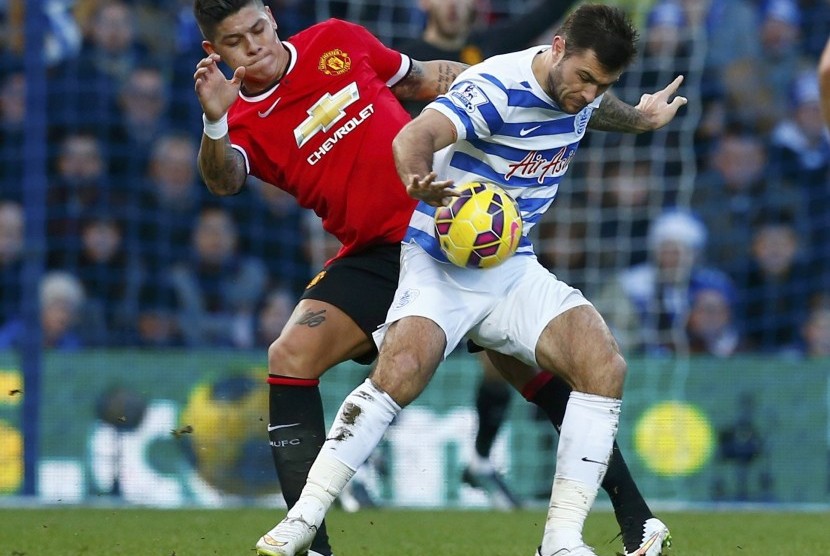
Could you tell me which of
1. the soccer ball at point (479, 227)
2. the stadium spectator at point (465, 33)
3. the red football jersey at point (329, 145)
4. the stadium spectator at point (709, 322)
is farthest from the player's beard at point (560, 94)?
the stadium spectator at point (709, 322)

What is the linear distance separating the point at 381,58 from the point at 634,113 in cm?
96

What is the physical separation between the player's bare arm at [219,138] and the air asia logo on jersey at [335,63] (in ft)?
1.32

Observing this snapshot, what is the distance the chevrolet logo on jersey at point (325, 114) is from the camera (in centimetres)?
505

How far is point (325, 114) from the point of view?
16.6 ft

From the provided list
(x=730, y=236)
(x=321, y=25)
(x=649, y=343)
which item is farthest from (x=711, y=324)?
(x=321, y=25)

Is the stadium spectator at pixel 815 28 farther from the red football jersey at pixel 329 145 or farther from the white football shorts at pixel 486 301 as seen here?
the white football shorts at pixel 486 301

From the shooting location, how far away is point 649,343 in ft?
33.3

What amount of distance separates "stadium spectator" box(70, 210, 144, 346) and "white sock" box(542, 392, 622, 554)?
236 inches

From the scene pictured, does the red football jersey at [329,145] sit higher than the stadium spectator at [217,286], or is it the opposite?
the red football jersey at [329,145]

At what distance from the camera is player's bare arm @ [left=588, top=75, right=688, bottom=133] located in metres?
5.16

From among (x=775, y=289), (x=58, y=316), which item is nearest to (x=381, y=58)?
(x=58, y=316)

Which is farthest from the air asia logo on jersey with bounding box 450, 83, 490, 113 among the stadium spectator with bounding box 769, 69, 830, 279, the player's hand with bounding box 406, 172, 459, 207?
the stadium spectator with bounding box 769, 69, 830, 279

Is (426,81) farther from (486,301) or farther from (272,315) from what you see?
(272,315)

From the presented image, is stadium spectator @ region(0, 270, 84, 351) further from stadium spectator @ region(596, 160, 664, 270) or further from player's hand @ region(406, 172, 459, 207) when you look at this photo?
player's hand @ region(406, 172, 459, 207)
